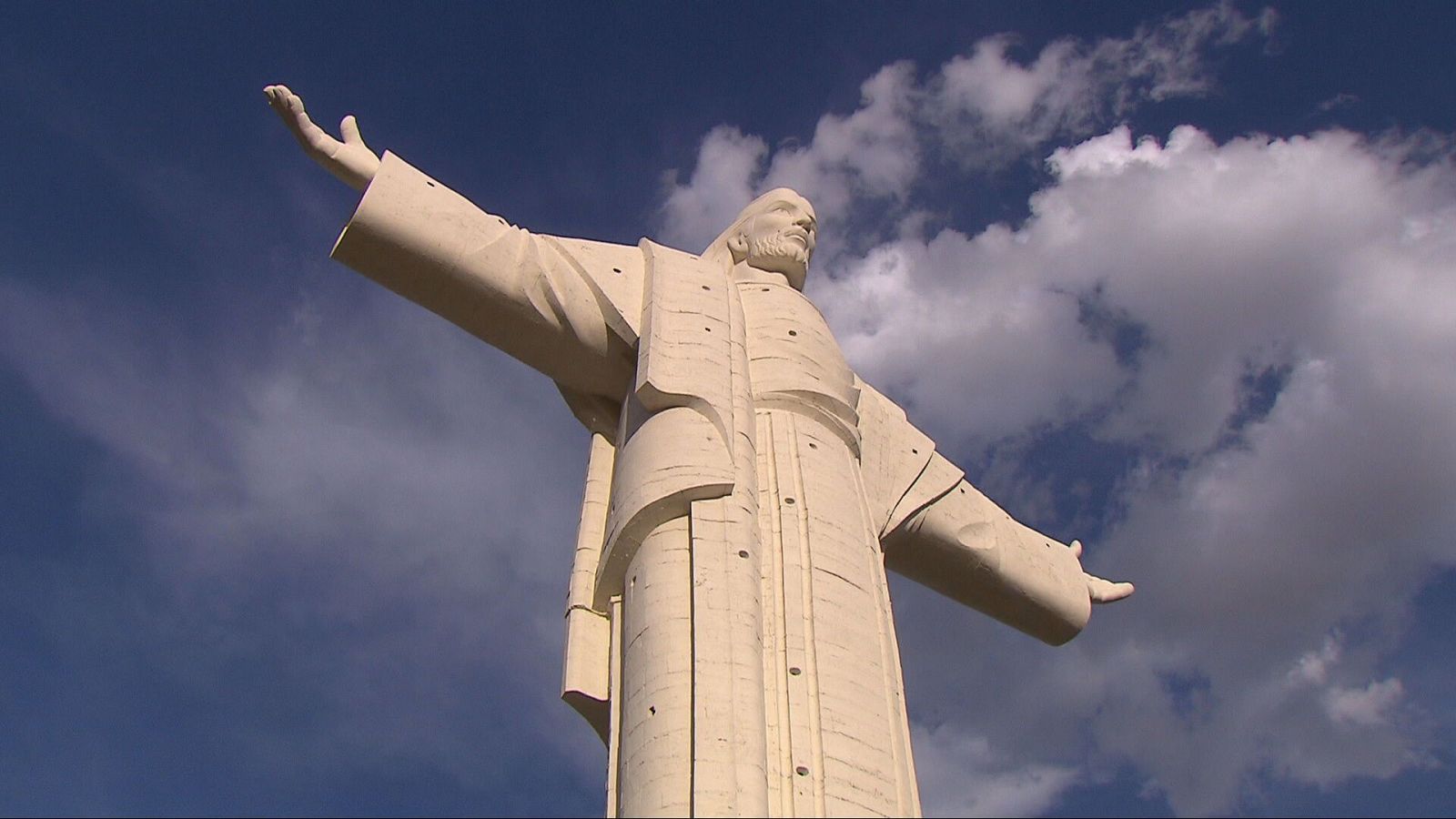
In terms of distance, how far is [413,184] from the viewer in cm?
1140

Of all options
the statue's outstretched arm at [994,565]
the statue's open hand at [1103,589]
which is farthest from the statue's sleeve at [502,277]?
the statue's open hand at [1103,589]

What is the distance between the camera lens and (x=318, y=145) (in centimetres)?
1125

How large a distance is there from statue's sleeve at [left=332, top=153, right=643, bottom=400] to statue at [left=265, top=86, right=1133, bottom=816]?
0.07ft

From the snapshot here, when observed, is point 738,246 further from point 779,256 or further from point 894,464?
point 894,464

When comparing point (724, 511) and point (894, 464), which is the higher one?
point (894, 464)

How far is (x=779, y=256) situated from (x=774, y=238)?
0.24 m

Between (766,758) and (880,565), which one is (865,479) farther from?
(766,758)

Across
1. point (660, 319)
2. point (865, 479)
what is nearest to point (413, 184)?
point (660, 319)

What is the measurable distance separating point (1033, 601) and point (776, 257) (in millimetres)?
4422

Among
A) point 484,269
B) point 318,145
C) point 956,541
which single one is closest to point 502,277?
point 484,269

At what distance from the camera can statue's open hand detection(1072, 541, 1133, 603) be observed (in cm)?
1438

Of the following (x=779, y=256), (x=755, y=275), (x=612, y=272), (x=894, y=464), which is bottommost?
(x=894, y=464)

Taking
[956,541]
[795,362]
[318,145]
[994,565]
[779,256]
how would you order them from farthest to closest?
[779,256] < [994,565] < [956,541] < [795,362] < [318,145]

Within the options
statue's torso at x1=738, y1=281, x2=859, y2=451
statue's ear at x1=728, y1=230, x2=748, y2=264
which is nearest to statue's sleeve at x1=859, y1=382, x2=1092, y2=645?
statue's torso at x1=738, y1=281, x2=859, y2=451
